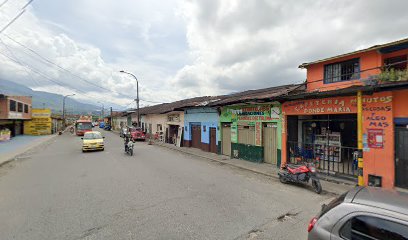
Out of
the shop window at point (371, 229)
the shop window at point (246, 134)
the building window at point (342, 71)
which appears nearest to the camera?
the shop window at point (371, 229)

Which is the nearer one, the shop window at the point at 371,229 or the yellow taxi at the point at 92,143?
the shop window at the point at 371,229

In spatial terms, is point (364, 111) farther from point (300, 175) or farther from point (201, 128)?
point (201, 128)

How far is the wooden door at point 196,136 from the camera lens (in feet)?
60.0

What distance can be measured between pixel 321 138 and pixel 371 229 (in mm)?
9997

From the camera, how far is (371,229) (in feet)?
7.57

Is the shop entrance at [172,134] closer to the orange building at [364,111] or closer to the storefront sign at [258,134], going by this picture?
the storefront sign at [258,134]

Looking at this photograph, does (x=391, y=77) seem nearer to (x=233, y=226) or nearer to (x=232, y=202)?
(x=232, y=202)

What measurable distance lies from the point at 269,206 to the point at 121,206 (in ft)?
13.6

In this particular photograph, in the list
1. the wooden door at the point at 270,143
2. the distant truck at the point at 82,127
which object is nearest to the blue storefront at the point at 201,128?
the wooden door at the point at 270,143

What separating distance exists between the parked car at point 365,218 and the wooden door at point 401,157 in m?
5.59

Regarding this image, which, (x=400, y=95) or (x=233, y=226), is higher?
(x=400, y=95)

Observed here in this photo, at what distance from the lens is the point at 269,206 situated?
A: 5750 millimetres

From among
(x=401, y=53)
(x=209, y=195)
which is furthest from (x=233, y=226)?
(x=401, y=53)

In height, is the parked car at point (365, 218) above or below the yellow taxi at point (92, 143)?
above
